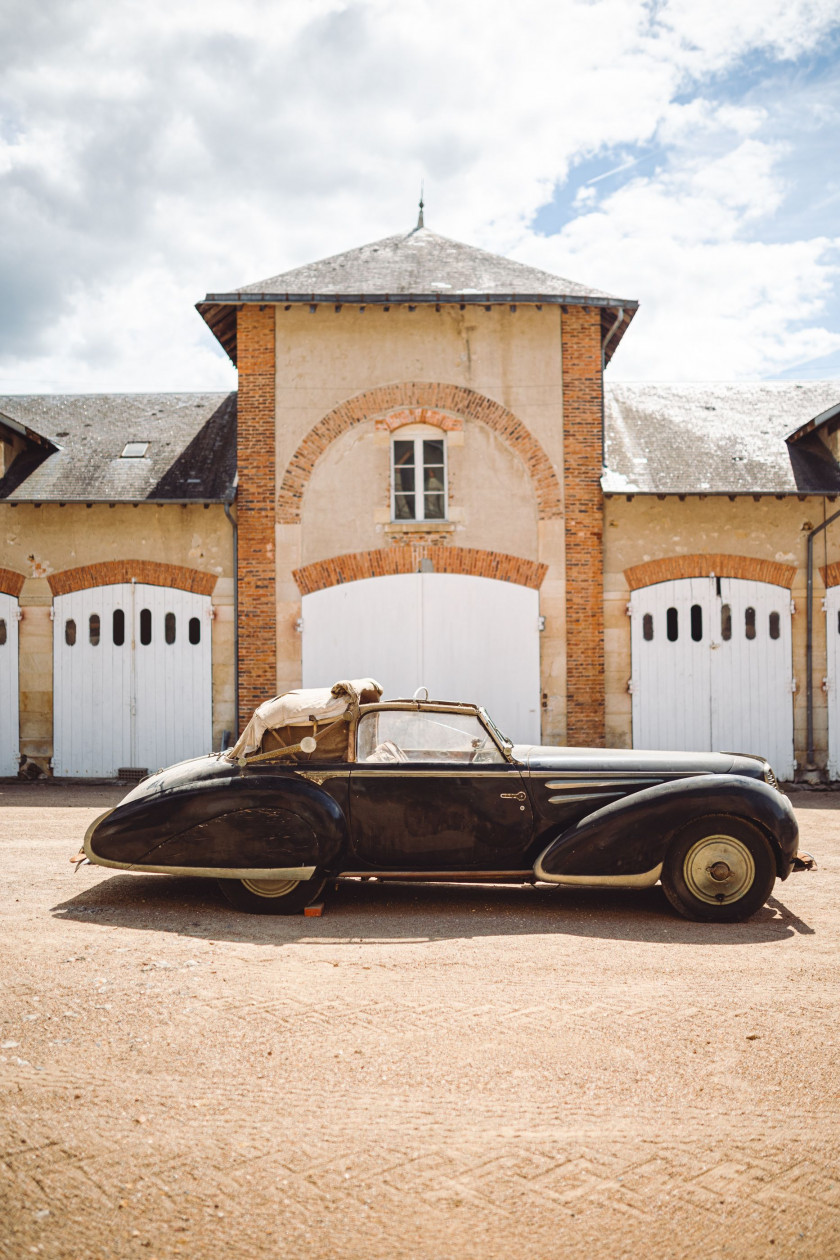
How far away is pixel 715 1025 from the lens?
4371mm

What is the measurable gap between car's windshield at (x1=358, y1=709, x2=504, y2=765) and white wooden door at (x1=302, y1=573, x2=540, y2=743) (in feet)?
23.4

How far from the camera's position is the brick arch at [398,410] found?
46.6 feet

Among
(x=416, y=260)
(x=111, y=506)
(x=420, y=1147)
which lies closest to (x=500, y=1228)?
(x=420, y=1147)

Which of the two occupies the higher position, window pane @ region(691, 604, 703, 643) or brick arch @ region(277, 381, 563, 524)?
brick arch @ region(277, 381, 563, 524)

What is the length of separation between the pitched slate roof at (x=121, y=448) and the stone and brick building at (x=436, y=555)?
0.20 metres

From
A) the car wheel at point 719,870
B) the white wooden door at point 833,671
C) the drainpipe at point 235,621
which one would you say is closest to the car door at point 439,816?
the car wheel at point 719,870

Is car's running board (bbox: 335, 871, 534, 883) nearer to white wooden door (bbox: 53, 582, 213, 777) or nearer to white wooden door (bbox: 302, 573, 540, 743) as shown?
white wooden door (bbox: 302, 573, 540, 743)

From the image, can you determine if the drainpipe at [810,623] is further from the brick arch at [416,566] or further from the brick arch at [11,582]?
the brick arch at [11,582]

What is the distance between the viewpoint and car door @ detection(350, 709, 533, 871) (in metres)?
6.62

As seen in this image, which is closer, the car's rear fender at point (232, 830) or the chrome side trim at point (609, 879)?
the chrome side trim at point (609, 879)

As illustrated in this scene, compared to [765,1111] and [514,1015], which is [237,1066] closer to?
[514,1015]

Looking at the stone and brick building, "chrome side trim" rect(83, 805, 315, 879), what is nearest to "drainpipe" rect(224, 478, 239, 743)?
the stone and brick building

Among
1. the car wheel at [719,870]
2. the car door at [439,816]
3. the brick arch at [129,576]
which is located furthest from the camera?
the brick arch at [129,576]

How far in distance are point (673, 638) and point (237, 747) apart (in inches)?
348
